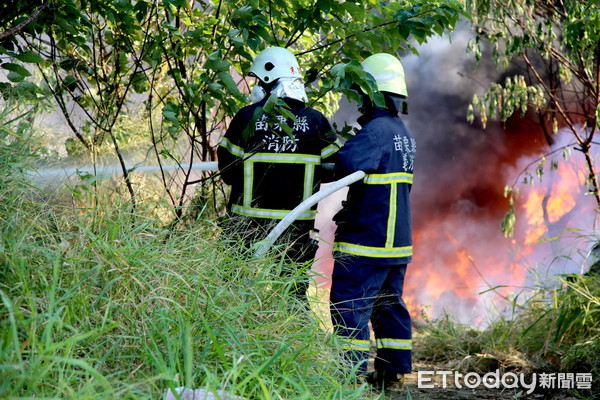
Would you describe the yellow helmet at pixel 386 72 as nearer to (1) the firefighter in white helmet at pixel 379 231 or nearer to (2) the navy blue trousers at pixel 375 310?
(1) the firefighter in white helmet at pixel 379 231

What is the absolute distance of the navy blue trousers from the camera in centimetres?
357

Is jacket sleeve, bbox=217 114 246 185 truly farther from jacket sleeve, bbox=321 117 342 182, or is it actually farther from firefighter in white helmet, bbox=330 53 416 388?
firefighter in white helmet, bbox=330 53 416 388

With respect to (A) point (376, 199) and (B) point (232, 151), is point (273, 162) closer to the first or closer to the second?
(B) point (232, 151)

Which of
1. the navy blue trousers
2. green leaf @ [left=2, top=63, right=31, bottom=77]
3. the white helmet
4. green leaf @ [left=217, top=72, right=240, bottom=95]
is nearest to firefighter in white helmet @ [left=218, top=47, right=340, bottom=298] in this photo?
the white helmet

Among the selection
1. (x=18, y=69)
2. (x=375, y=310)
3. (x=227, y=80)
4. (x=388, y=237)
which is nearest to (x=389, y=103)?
(x=388, y=237)

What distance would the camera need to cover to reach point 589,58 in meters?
6.33

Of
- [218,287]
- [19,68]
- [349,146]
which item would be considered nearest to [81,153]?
[19,68]

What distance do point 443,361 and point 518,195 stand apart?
354cm

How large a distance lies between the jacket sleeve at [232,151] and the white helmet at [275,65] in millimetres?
300

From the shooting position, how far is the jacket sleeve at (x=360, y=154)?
12.0 feet

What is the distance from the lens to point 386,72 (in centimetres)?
391

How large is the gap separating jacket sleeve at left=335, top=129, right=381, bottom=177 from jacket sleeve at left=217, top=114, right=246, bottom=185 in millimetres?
601

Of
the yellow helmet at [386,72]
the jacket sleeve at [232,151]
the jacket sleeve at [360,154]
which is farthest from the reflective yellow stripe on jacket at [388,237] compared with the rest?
the jacket sleeve at [232,151]

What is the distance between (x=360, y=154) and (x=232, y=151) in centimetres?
77
